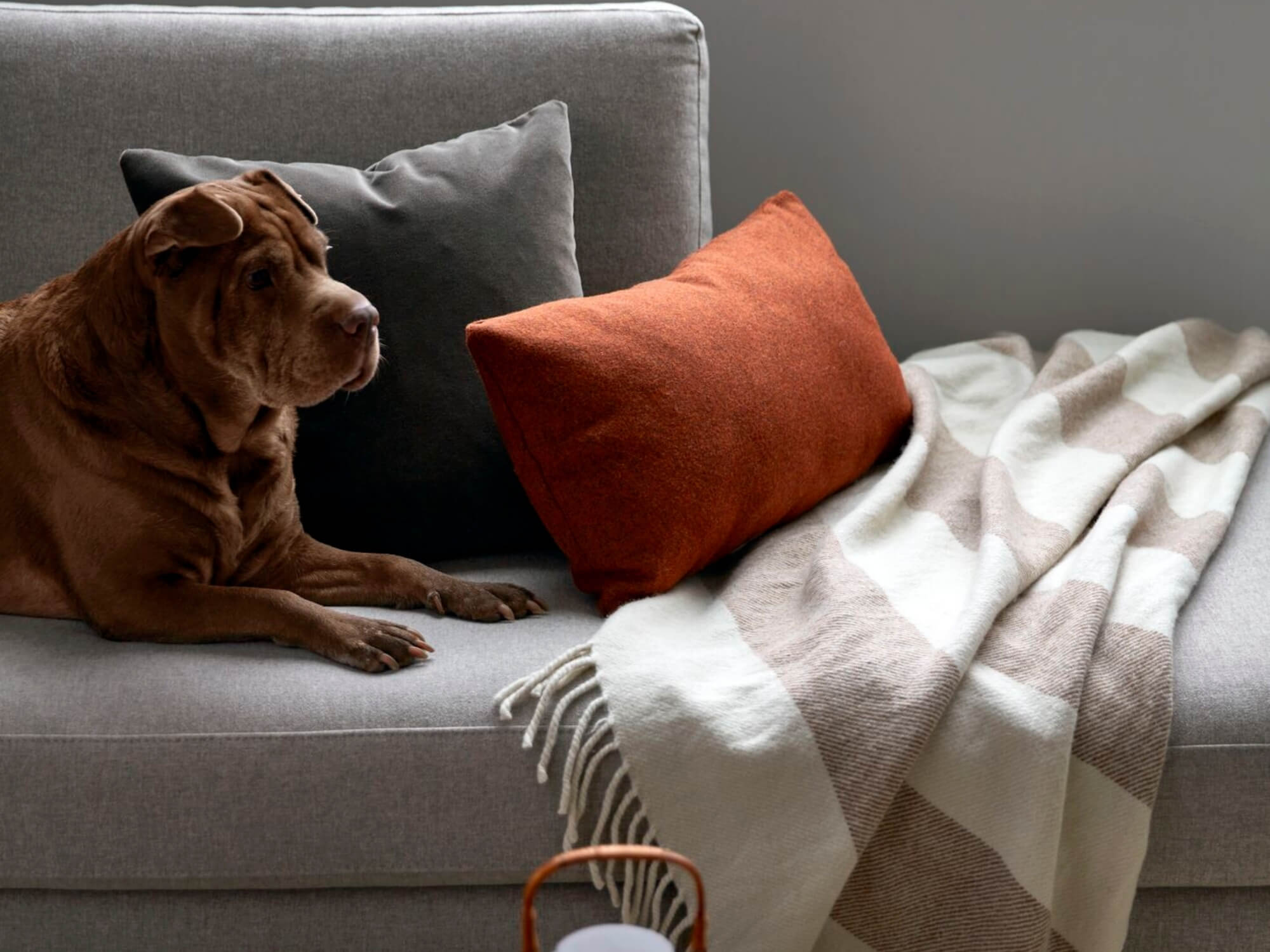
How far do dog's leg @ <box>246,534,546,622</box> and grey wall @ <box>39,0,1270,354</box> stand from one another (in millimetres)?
1204

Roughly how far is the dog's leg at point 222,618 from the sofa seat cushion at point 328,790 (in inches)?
4.1

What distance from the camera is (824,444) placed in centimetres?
163

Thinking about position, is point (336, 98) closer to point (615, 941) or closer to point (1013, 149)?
point (1013, 149)

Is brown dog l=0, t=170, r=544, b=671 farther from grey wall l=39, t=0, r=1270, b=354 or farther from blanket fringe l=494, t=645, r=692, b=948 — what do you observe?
grey wall l=39, t=0, r=1270, b=354

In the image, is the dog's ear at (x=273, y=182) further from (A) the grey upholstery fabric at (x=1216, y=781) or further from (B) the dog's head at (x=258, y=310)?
(A) the grey upholstery fabric at (x=1216, y=781)

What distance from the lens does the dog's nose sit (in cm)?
137

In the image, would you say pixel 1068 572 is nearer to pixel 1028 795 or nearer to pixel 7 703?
pixel 1028 795

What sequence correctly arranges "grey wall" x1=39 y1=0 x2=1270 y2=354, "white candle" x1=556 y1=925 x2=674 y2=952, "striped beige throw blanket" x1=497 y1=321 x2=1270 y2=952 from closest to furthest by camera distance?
"white candle" x1=556 y1=925 x2=674 y2=952 → "striped beige throw blanket" x1=497 y1=321 x2=1270 y2=952 → "grey wall" x1=39 y1=0 x2=1270 y2=354

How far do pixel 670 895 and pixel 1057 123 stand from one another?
5.60 feet

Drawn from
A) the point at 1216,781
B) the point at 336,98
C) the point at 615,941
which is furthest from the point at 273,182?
the point at 1216,781

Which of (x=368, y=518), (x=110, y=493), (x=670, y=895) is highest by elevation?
(x=110, y=493)

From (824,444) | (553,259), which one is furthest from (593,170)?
(824,444)

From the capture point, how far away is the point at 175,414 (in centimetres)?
144

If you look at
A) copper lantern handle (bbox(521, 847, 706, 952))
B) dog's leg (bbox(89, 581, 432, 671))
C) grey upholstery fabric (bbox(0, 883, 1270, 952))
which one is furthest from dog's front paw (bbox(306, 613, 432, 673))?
copper lantern handle (bbox(521, 847, 706, 952))
